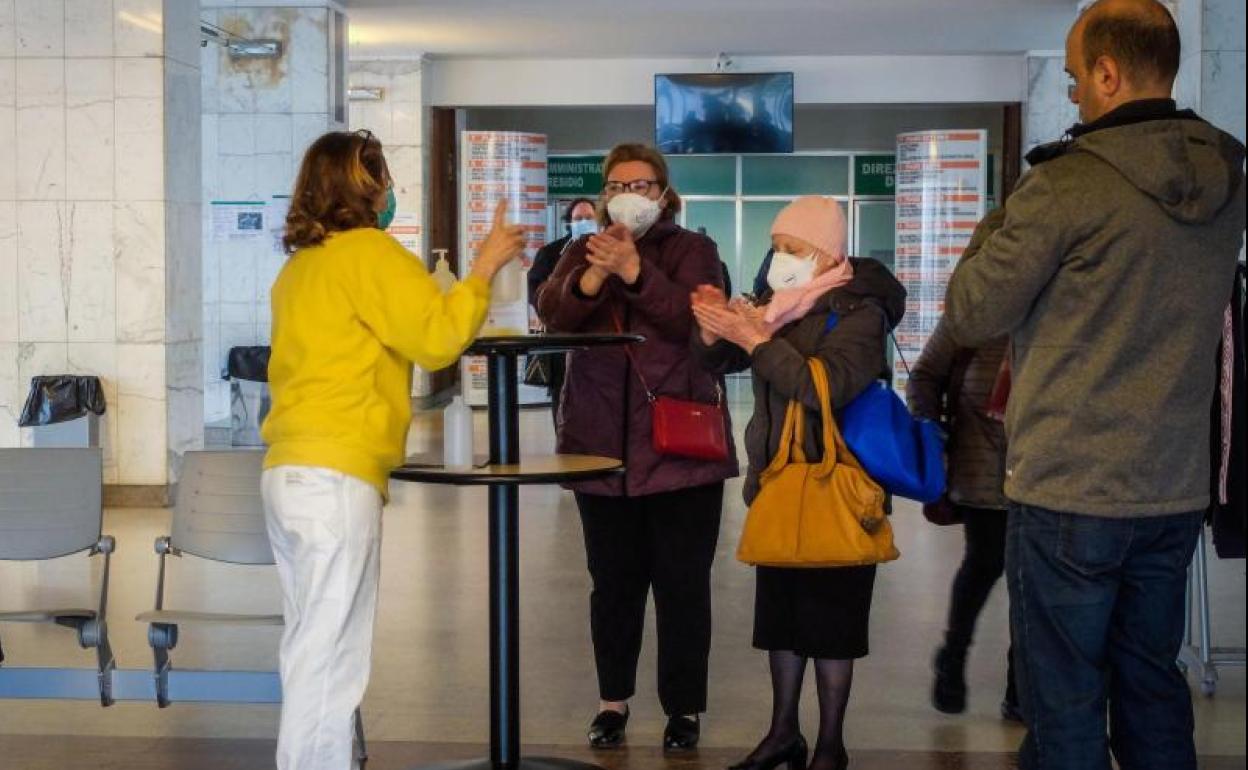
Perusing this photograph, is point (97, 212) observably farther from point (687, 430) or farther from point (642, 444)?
point (687, 430)

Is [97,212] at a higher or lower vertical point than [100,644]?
higher

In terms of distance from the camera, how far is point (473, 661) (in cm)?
558

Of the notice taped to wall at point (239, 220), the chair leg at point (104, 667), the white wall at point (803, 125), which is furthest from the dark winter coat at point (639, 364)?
the white wall at point (803, 125)

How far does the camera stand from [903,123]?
75.2 feet

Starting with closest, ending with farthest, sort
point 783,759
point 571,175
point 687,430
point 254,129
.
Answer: point 783,759 < point 687,430 < point 254,129 < point 571,175

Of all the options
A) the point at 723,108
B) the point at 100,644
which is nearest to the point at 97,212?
the point at 100,644

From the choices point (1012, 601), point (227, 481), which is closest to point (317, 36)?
point (227, 481)

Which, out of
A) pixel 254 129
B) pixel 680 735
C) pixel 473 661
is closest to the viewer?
pixel 680 735

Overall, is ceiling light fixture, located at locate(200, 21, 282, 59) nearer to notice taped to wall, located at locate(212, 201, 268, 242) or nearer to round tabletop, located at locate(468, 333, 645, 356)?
notice taped to wall, located at locate(212, 201, 268, 242)

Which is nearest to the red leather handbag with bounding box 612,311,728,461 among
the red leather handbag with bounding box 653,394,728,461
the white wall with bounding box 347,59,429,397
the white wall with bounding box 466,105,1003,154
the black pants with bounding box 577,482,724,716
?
the red leather handbag with bounding box 653,394,728,461

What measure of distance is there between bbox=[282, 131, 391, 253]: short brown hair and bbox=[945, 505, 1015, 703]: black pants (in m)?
1.98

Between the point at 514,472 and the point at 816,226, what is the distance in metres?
0.91

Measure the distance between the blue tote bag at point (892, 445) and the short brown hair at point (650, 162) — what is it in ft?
2.44

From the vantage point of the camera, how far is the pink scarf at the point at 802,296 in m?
3.86
